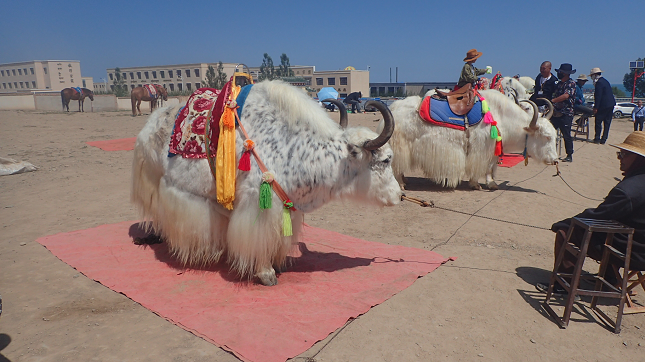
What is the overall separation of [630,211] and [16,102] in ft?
91.2

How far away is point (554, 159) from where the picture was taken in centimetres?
627

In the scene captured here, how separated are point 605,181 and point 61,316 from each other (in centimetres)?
827

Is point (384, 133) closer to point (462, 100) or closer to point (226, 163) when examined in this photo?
point (226, 163)

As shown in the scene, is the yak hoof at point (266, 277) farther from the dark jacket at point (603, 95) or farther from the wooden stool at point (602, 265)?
the dark jacket at point (603, 95)

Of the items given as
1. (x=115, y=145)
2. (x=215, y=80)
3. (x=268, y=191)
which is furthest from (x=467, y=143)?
(x=215, y=80)

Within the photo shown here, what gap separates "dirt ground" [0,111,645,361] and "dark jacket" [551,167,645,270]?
1.64ft

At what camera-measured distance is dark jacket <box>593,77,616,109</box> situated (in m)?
9.95

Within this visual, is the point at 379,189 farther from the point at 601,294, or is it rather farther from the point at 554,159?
the point at 554,159

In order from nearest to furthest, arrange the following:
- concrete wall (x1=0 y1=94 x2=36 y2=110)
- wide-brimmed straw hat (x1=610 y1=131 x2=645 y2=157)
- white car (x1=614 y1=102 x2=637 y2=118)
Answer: wide-brimmed straw hat (x1=610 y1=131 x2=645 y2=157) < white car (x1=614 y1=102 x2=637 y2=118) < concrete wall (x1=0 y1=94 x2=36 y2=110)

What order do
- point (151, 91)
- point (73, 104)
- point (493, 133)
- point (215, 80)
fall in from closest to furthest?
point (493, 133) < point (151, 91) < point (73, 104) < point (215, 80)

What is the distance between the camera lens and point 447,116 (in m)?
6.22

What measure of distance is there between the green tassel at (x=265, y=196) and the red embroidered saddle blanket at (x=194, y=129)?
49 cm

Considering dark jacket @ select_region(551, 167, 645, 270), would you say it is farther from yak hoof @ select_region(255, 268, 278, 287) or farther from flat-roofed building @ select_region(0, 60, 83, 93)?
Answer: flat-roofed building @ select_region(0, 60, 83, 93)

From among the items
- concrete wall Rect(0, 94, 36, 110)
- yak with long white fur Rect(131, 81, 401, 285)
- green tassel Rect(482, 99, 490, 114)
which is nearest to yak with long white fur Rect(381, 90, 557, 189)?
green tassel Rect(482, 99, 490, 114)
